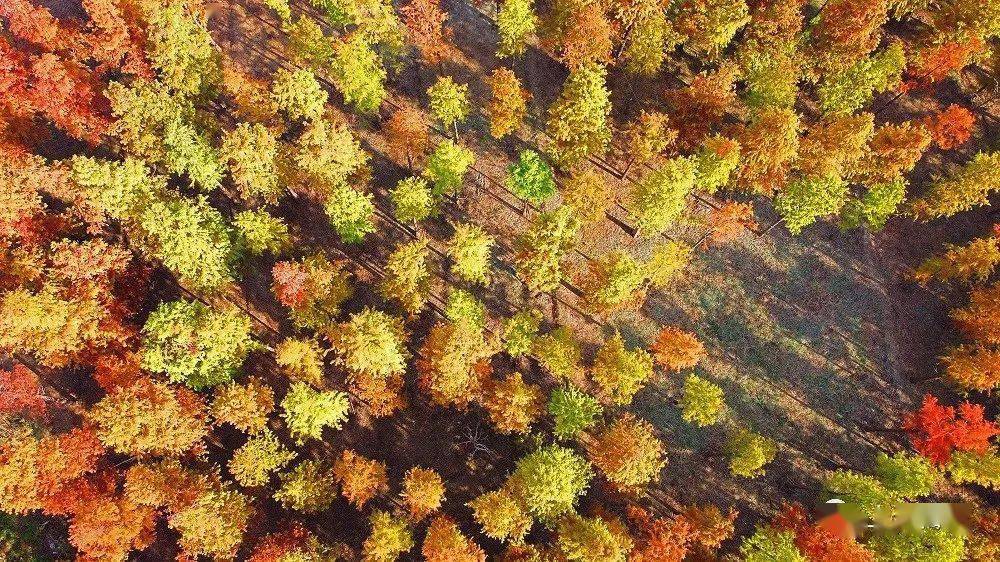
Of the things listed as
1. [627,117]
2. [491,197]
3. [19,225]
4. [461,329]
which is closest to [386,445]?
[461,329]

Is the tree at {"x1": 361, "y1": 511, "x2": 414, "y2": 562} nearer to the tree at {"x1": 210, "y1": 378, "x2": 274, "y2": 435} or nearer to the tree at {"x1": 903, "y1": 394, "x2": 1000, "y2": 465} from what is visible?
the tree at {"x1": 210, "y1": 378, "x2": 274, "y2": 435}

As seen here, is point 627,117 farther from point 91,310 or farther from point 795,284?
point 91,310

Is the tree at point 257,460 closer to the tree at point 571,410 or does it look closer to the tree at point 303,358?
the tree at point 303,358

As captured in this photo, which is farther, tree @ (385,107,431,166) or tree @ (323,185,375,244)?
tree @ (385,107,431,166)

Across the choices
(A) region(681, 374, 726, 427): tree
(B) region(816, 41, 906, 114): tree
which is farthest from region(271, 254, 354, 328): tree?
(B) region(816, 41, 906, 114): tree

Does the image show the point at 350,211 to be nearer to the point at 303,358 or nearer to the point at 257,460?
the point at 303,358

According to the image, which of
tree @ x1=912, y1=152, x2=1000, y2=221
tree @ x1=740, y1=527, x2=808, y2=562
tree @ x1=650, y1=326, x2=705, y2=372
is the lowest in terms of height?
tree @ x1=740, y1=527, x2=808, y2=562

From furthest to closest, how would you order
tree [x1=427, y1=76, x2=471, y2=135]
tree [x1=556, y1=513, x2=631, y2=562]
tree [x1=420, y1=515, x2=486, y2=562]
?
tree [x1=427, y1=76, x2=471, y2=135]
tree [x1=420, y1=515, x2=486, y2=562]
tree [x1=556, y1=513, x2=631, y2=562]
